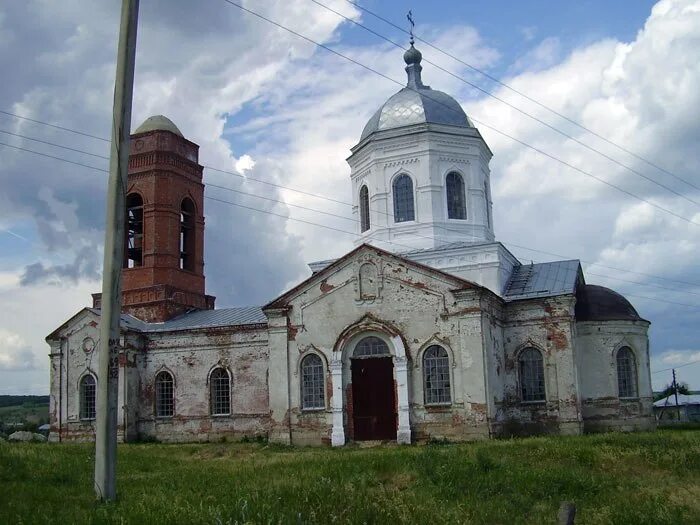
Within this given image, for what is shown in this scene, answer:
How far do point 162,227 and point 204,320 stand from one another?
13.4ft

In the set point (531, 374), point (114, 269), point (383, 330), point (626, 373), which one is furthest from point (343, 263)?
point (114, 269)

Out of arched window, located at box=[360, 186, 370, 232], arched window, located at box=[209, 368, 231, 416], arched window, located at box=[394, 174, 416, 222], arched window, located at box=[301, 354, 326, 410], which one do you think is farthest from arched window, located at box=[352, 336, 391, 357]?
arched window, located at box=[360, 186, 370, 232]

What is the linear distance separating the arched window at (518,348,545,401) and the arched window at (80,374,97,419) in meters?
16.0

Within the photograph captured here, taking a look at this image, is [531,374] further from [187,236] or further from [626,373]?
→ [187,236]

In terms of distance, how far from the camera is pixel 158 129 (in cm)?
3172

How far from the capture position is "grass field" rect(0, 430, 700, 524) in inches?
411

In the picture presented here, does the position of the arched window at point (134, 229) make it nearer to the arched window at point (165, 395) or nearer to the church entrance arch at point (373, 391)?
the arched window at point (165, 395)

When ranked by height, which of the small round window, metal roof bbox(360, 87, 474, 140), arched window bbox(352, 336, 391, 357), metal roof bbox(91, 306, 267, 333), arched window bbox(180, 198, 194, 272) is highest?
metal roof bbox(360, 87, 474, 140)

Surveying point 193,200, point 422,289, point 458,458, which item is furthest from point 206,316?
point 458,458

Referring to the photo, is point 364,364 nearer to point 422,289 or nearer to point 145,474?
point 422,289

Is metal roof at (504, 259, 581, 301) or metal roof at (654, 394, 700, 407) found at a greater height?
metal roof at (504, 259, 581, 301)

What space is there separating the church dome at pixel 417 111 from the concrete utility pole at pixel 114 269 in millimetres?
18329

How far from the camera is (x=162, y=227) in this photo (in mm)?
30875

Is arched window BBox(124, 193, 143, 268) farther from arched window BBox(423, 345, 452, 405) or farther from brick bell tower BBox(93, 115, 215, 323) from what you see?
arched window BBox(423, 345, 452, 405)
